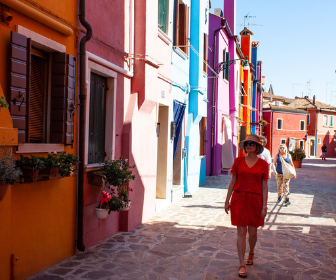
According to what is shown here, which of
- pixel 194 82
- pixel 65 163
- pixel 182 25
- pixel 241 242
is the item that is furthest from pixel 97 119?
pixel 194 82

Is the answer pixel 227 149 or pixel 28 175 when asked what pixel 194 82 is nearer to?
pixel 227 149

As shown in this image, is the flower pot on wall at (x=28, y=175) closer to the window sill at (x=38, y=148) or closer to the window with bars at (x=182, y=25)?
the window sill at (x=38, y=148)

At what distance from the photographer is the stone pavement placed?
5392 millimetres

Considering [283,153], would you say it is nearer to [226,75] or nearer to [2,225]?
[2,225]

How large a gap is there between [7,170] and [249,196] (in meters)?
3.01

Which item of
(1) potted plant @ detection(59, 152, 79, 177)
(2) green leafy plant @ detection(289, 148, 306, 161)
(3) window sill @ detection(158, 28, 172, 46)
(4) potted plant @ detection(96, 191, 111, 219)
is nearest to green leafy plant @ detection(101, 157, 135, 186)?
(4) potted plant @ detection(96, 191, 111, 219)

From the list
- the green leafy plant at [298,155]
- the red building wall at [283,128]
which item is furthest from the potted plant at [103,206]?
the red building wall at [283,128]

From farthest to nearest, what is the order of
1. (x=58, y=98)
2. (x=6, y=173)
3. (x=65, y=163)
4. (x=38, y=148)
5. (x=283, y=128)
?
1. (x=283, y=128)
2. (x=58, y=98)
3. (x=65, y=163)
4. (x=38, y=148)
5. (x=6, y=173)

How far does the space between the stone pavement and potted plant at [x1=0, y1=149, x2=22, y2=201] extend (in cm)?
155

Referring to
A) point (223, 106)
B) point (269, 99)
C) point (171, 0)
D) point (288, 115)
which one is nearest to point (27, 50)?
point (171, 0)

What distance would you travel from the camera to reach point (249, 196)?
5336 mm

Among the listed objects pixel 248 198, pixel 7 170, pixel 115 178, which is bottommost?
pixel 248 198

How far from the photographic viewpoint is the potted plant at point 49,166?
4.73 m

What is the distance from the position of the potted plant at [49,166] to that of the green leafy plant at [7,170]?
0.62 metres
